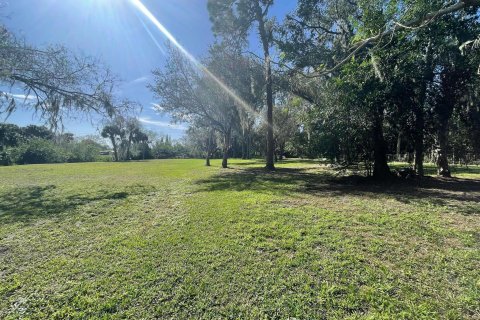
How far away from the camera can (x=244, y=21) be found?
42.9 feet

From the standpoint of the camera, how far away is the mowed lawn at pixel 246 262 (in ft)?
6.53

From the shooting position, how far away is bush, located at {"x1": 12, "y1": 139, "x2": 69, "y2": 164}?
1071 inches

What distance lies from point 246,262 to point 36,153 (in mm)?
35878

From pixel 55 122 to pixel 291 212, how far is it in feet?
29.5

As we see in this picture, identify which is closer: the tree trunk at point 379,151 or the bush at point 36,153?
the tree trunk at point 379,151

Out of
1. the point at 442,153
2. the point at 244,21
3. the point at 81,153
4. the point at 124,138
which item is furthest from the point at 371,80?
the point at 124,138

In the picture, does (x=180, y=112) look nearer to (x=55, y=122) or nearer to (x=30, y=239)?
(x=55, y=122)

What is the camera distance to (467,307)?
6.29 feet

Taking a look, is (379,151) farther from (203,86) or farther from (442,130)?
(203,86)

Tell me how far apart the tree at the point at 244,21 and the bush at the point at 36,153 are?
2511 cm

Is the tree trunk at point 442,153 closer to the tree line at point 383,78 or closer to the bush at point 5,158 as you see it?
the tree line at point 383,78

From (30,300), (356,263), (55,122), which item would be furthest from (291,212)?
(55,122)

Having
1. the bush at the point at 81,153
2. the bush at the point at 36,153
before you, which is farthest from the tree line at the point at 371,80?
the bush at the point at 81,153

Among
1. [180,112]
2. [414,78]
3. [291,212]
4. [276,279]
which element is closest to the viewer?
[276,279]
